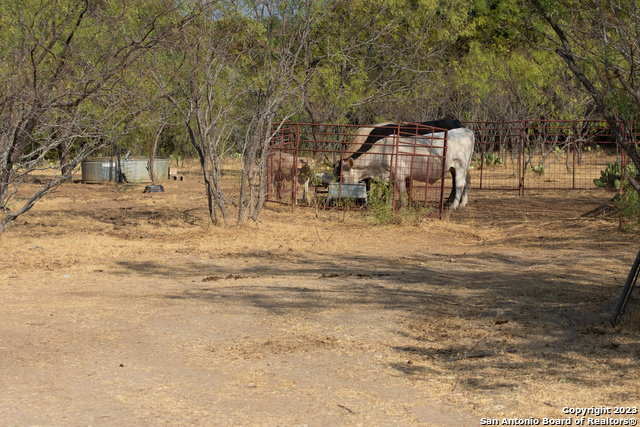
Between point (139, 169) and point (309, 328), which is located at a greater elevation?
point (139, 169)

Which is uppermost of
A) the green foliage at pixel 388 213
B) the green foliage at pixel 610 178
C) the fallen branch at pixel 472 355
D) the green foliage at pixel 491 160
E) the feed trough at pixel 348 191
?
the green foliage at pixel 491 160

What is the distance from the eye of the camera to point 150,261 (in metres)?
9.23

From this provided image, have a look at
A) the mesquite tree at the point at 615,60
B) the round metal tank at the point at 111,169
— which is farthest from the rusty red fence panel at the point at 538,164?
the mesquite tree at the point at 615,60

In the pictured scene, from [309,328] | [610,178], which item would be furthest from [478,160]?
[309,328]

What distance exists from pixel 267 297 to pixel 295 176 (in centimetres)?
765

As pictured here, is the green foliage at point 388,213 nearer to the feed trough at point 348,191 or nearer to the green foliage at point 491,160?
the feed trough at point 348,191

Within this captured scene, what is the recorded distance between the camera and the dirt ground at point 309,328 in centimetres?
409

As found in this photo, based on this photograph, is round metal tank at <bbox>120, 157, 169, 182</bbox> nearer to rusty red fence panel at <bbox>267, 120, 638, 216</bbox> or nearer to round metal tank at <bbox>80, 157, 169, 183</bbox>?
round metal tank at <bbox>80, 157, 169, 183</bbox>

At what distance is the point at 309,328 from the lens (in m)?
5.78

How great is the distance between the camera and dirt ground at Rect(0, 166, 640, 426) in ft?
13.4

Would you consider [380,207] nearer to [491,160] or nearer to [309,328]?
[309,328]

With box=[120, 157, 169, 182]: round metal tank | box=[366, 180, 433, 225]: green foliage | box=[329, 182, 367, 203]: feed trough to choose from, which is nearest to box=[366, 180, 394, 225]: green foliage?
box=[366, 180, 433, 225]: green foliage

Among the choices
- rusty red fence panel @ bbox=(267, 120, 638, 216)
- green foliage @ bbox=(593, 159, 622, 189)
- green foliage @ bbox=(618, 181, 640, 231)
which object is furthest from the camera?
green foliage @ bbox=(593, 159, 622, 189)

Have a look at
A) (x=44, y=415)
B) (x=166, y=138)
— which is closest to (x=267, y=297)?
(x=44, y=415)
